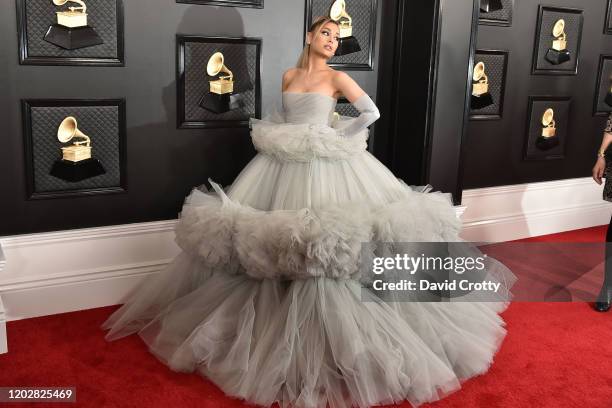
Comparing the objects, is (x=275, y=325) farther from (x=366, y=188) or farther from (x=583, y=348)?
(x=583, y=348)

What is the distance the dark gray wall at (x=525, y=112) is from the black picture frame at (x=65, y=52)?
95.2 inches

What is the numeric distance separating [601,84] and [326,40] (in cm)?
314

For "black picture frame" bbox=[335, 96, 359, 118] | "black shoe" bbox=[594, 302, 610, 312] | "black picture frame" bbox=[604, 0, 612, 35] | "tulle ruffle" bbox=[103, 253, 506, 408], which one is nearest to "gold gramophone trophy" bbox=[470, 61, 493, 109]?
"black picture frame" bbox=[335, 96, 359, 118]

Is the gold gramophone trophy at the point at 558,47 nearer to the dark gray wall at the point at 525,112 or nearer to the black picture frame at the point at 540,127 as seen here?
the dark gray wall at the point at 525,112

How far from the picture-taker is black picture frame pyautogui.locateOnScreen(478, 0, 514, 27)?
4.48 meters

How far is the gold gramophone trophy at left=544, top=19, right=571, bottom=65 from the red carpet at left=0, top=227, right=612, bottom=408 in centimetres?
215

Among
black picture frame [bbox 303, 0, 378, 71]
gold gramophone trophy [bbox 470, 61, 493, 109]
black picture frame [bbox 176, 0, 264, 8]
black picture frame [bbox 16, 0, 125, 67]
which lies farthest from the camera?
gold gramophone trophy [bbox 470, 61, 493, 109]

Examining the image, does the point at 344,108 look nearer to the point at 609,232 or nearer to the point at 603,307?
the point at 609,232

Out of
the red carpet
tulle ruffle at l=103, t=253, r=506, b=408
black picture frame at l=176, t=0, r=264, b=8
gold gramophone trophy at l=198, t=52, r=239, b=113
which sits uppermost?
black picture frame at l=176, t=0, r=264, b=8

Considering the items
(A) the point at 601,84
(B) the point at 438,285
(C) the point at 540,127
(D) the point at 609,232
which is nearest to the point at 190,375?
(B) the point at 438,285

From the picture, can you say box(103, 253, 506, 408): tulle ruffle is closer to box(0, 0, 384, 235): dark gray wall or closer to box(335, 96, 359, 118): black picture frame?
box(0, 0, 384, 235): dark gray wall

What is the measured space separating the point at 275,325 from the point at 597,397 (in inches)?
55.3

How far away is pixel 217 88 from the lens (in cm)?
365

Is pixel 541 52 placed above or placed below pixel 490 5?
below
